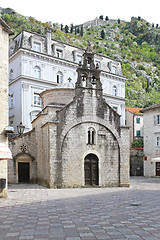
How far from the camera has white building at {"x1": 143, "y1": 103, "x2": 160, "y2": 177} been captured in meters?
40.3

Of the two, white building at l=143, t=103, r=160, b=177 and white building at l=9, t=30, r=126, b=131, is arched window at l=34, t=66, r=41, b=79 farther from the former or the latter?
white building at l=143, t=103, r=160, b=177

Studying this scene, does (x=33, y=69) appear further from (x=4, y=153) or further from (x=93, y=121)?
(x=4, y=153)

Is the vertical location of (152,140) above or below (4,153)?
above

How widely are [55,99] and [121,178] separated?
33.3 feet

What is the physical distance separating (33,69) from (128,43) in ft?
381

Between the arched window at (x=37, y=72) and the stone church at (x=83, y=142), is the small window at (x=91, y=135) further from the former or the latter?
the arched window at (x=37, y=72)

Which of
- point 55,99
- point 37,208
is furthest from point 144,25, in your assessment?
point 37,208

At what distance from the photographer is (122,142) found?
79.4 feet

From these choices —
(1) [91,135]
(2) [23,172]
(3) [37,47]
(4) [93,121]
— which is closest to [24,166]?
(2) [23,172]

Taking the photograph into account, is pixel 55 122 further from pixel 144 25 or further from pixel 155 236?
pixel 144 25

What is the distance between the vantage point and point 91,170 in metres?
23.2

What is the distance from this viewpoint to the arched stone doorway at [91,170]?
23.0 m

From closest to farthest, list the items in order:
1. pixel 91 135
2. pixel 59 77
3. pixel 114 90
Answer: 1. pixel 91 135
2. pixel 59 77
3. pixel 114 90

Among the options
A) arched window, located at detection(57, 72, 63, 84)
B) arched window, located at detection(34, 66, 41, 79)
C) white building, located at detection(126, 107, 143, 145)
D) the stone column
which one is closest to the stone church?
the stone column
